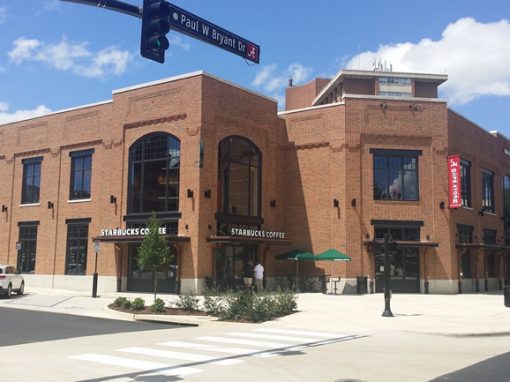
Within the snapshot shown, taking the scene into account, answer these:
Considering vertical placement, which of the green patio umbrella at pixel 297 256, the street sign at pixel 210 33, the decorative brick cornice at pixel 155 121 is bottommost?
the green patio umbrella at pixel 297 256

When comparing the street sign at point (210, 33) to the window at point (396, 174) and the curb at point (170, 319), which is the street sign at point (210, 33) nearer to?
the curb at point (170, 319)

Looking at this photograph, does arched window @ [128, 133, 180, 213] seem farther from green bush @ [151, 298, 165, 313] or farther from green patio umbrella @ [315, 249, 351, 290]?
green bush @ [151, 298, 165, 313]

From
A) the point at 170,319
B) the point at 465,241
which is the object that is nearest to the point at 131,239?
the point at 170,319

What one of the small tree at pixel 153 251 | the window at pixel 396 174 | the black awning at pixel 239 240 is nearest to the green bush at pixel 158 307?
the small tree at pixel 153 251

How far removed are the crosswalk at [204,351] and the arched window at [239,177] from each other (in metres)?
15.2

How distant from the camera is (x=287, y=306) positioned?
20.9 metres

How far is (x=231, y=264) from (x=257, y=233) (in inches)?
86.6

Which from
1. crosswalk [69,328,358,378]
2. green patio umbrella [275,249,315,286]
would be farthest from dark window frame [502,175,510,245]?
crosswalk [69,328,358,378]

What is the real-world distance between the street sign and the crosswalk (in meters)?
6.34

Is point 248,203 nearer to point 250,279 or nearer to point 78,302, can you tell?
point 250,279

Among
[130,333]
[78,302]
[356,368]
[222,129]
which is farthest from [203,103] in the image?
[356,368]

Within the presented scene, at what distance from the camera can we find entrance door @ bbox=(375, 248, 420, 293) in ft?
107

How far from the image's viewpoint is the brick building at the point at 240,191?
30125mm

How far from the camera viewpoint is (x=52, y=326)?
17750 mm
